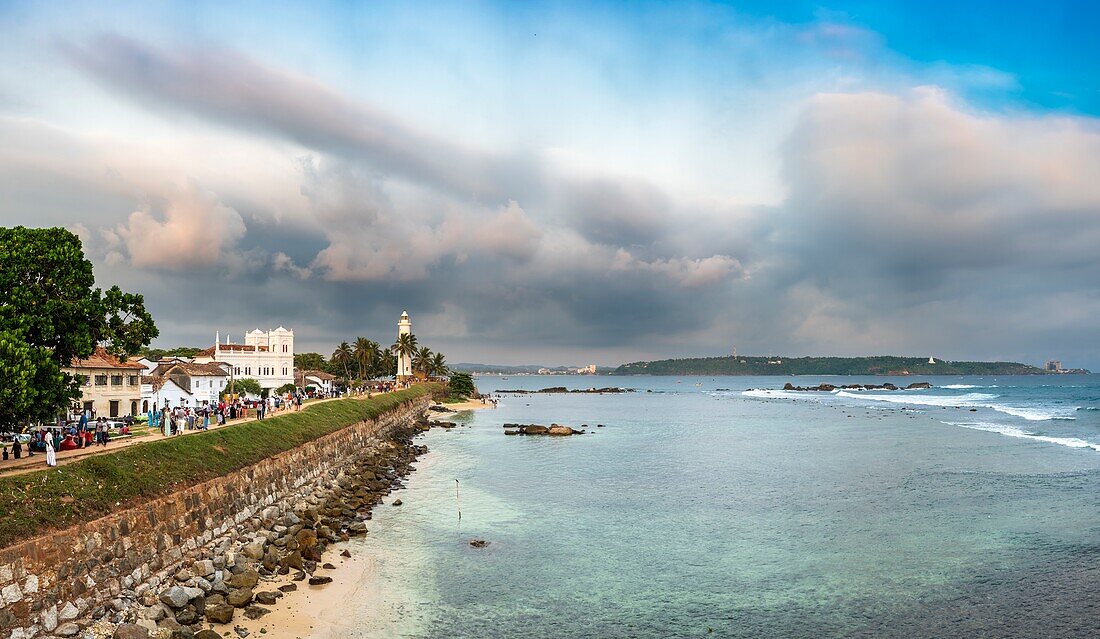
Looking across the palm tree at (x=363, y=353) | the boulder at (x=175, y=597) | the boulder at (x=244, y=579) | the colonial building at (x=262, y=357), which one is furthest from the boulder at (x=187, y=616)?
the palm tree at (x=363, y=353)

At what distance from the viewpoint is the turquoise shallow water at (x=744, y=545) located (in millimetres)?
21969

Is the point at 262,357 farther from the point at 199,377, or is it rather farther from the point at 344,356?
the point at 344,356

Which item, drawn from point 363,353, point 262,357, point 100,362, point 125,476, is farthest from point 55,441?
point 363,353

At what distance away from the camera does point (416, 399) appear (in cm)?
10869

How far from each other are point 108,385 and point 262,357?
38451 millimetres

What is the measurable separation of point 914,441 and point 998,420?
34.4 m

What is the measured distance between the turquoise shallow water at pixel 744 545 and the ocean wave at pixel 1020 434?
9.74ft

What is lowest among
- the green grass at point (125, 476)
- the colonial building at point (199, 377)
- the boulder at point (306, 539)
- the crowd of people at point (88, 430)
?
the boulder at point (306, 539)

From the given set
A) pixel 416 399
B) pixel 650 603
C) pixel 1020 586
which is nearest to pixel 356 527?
pixel 650 603

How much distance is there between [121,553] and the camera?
20.8 meters

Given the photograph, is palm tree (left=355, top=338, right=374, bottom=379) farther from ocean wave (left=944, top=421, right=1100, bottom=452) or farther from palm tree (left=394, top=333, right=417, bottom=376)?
ocean wave (left=944, top=421, right=1100, bottom=452)

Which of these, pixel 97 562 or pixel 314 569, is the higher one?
pixel 97 562

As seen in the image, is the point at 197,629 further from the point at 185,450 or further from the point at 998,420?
the point at 998,420

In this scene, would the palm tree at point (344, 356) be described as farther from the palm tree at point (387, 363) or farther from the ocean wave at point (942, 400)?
the ocean wave at point (942, 400)
